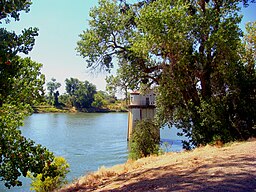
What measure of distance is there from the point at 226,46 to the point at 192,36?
4.87ft

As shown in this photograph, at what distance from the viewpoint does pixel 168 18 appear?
11.5m

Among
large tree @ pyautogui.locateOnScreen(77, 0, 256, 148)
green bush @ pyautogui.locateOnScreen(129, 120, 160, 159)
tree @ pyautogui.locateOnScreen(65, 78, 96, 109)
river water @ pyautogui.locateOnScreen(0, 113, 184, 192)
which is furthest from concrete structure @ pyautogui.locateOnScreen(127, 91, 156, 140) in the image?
tree @ pyautogui.locateOnScreen(65, 78, 96, 109)

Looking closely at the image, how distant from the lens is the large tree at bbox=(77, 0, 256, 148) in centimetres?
1182

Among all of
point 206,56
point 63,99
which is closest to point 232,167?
point 206,56

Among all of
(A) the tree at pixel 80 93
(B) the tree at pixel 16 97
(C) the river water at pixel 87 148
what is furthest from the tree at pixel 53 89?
(B) the tree at pixel 16 97

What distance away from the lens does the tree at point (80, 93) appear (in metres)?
92.6

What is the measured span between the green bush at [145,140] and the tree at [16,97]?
34.2 ft

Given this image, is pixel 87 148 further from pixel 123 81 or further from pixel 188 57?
pixel 188 57

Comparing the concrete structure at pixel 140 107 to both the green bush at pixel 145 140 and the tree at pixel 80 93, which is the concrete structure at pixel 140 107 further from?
the tree at pixel 80 93

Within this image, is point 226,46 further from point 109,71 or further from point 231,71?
point 109,71

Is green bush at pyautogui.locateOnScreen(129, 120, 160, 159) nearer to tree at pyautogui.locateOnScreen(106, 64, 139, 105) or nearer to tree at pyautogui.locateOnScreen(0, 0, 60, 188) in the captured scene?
tree at pyautogui.locateOnScreen(106, 64, 139, 105)

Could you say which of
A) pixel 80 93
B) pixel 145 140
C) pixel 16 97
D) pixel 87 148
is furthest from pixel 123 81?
pixel 80 93

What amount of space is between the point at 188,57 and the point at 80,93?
274 feet

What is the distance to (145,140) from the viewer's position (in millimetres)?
16844
